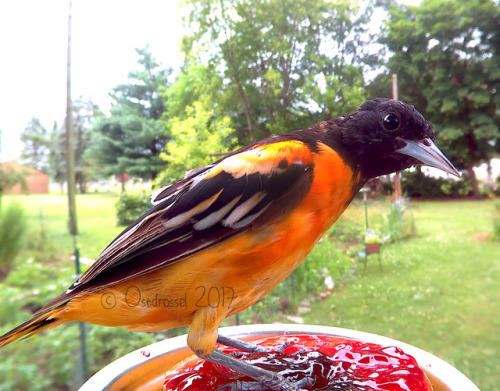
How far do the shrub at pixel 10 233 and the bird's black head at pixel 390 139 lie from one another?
215cm

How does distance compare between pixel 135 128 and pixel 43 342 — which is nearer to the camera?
pixel 43 342

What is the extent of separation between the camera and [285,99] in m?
1.89

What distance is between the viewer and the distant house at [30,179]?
90.1 inches

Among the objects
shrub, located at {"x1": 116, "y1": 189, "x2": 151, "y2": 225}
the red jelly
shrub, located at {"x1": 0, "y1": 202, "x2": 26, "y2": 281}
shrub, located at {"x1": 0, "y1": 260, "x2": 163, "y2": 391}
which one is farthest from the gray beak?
shrub, located at {"x1": 0, "y1": 202, "x2": 26, "y2": 281}

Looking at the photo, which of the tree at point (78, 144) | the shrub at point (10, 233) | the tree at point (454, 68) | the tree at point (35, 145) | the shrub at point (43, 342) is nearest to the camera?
the shrub at point (43, 342)

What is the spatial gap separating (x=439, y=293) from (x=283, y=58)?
1910mm

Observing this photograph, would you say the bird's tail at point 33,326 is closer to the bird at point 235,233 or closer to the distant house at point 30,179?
the bird at point 235,233

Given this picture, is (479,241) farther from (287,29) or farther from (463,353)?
(287,29)

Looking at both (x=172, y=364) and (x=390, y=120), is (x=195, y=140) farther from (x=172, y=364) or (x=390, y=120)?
(x=390, y=120)

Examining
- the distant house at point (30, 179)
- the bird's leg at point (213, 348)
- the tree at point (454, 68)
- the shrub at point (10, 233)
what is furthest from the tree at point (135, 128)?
the bird's leg at point (213, 348)

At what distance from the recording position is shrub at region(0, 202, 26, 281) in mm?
2047

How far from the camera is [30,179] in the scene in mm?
2477

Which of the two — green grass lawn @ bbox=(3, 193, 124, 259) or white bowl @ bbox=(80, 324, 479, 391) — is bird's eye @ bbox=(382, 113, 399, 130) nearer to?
white bowl @ bbox=(80, 324, 479, 391)

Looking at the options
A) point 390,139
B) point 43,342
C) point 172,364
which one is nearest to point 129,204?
point 43,342
